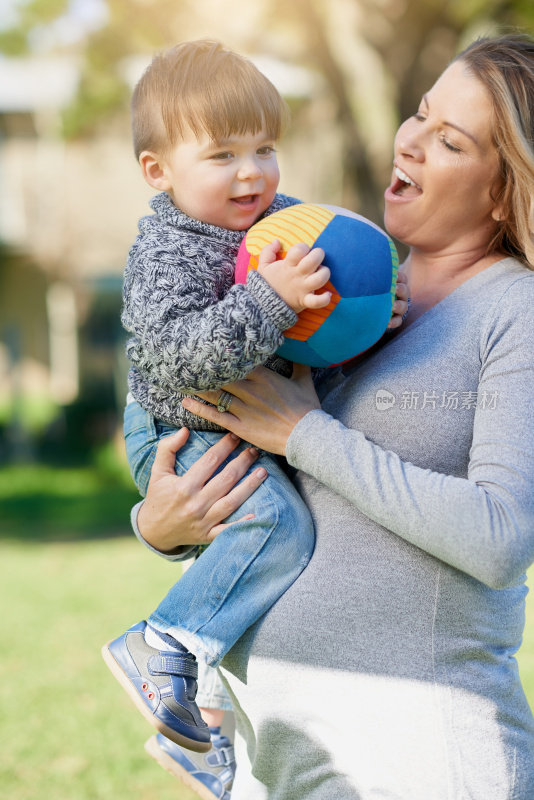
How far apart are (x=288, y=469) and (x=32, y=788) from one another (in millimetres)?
3104

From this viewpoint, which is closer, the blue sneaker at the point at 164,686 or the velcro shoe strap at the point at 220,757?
the blue sneaker at the point at 164,686

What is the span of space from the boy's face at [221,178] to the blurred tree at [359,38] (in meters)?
7.01

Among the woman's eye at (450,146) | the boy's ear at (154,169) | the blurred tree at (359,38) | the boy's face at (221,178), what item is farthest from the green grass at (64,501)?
the woman's eye at (450,146)

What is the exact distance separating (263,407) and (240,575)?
Result: 1.27 ft

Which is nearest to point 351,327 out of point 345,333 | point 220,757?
point 345,333

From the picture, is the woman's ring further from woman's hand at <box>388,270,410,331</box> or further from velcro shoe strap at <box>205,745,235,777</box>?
velcro shoe strap at <box>205,745,235,777</box>

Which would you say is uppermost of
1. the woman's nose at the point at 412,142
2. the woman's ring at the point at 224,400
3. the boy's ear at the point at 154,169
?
the woman's nose at the point at 412,142

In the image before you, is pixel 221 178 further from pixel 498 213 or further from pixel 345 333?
pixel 498 213

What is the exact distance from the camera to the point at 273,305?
1824 mm

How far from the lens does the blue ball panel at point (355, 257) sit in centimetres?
187

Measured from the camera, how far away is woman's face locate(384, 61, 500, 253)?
2.08 m

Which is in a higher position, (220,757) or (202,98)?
(202,98)

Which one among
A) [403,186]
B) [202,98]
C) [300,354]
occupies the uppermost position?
[202,98]

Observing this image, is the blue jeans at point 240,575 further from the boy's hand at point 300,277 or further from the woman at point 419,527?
the boy's hand at point 300,277
